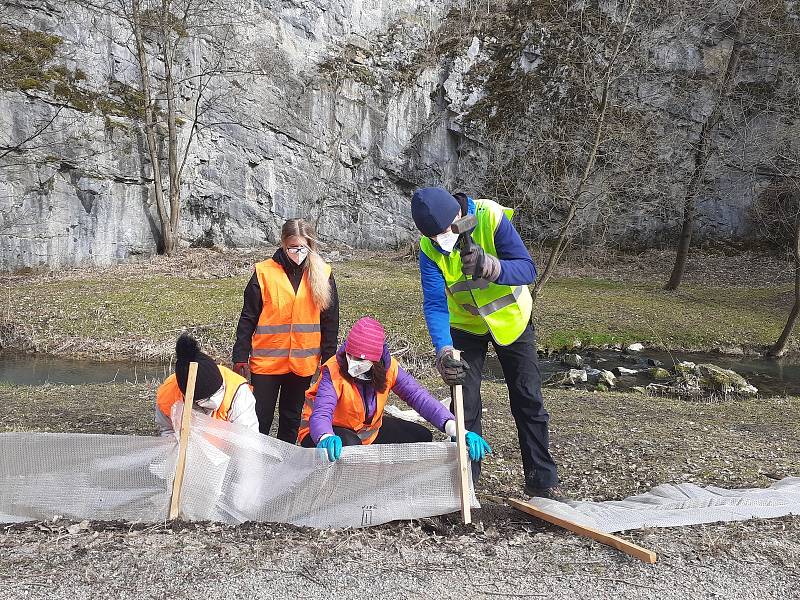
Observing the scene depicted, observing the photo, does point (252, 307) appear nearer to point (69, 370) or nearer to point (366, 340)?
point (366, 340)

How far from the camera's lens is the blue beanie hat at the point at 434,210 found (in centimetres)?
408

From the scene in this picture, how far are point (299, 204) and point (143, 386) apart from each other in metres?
21.5

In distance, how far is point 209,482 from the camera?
4285mm

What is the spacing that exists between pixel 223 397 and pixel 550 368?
33.4 ft

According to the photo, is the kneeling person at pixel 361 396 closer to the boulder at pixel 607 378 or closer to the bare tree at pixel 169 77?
the boulder at pixel 607 378

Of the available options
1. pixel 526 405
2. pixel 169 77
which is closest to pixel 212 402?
pixel 526 405

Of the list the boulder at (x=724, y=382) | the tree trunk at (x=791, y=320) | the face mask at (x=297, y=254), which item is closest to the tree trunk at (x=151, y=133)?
the boulder at (x=724, y=382)

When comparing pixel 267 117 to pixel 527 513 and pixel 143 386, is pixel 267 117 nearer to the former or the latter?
pixel 143 386

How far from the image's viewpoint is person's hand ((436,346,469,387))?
4312 mm

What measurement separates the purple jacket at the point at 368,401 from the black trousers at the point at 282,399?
3.22 feet

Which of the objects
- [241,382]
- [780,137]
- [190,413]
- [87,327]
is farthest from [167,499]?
[780,137]

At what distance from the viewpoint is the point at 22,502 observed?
4.23m

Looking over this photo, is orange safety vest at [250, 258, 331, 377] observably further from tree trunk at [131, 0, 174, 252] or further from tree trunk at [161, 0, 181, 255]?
tree trunk at [161, 0, 181, 255]

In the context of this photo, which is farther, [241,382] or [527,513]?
[241,382]
